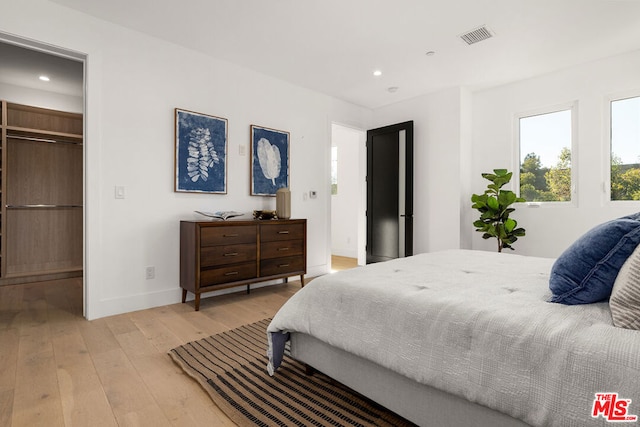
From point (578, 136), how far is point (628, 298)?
368 cm

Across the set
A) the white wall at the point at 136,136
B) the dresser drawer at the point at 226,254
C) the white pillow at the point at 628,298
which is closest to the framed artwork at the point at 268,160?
the white wall at the point at 136,136

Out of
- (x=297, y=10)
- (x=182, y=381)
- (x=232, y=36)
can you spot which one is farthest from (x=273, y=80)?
(x=182, y=381)

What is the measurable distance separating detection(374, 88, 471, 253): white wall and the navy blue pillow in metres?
3.22

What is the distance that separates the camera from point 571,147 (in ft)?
12.7

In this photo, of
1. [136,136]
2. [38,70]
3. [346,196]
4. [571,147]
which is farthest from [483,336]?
[346,196]

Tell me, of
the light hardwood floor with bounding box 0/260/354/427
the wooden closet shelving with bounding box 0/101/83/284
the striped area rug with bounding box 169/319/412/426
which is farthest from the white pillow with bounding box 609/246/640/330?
the wooden closet shelving with bounding box 0/101/83/284

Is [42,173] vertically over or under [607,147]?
under

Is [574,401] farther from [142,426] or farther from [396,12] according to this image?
[396,12]

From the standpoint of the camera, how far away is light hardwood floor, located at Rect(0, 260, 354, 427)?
1.49 metres

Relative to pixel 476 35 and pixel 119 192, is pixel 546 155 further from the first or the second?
pixel 119 192

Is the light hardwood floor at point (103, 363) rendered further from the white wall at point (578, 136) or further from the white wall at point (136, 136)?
the white wall at point (578, 136)

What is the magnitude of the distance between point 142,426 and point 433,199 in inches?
163

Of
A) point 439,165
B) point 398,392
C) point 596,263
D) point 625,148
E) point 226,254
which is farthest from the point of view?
point 439,165

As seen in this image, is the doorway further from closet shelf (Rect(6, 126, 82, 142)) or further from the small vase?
the small vase
